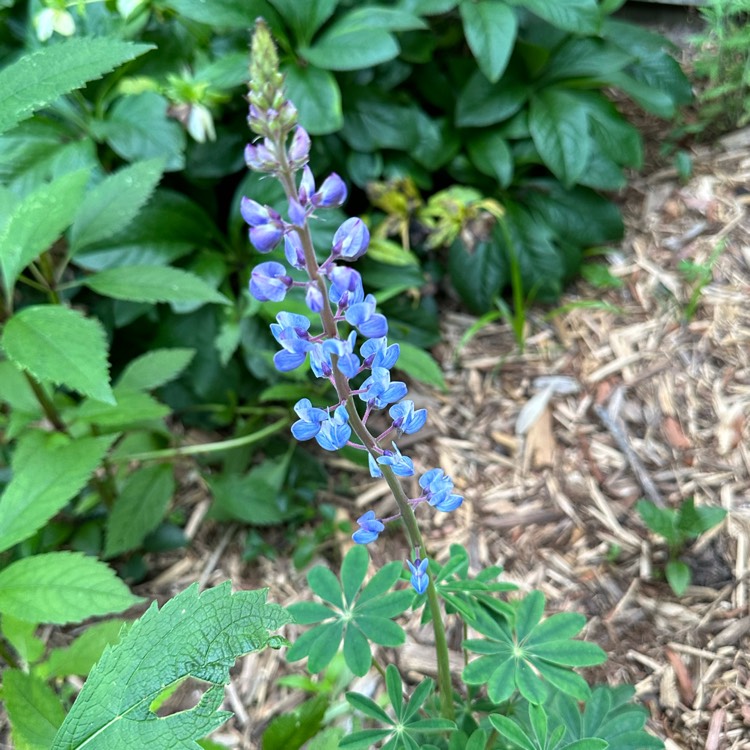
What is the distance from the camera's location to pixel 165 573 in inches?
91.1

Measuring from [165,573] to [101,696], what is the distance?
1.19 meters

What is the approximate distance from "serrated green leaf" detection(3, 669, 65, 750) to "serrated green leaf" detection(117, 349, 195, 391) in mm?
823

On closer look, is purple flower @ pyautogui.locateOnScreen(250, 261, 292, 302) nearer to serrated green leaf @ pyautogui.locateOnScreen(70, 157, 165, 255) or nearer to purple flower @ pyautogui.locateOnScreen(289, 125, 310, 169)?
purple flower @ pyautogui.locateOnScreen(289, 125, 310, 169)

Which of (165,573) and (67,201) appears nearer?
(67,201)

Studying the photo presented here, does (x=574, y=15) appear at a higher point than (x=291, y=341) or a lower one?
lower

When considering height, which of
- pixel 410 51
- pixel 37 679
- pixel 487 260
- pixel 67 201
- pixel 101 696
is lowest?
pixel 487 260

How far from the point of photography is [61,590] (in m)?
1.49

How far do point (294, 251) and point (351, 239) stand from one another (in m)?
0.09

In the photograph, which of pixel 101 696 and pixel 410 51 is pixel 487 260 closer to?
pixel 410 51

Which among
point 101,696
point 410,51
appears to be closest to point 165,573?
point 101,696

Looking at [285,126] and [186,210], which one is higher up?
Result: [285,126]

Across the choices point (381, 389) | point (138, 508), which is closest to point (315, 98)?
point (138, 508)

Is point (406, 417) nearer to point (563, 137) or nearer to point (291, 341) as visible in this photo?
point (291, 341)

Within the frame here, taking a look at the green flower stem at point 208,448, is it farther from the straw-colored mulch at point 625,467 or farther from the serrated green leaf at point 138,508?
the straw-colored mulch at point 625,467
